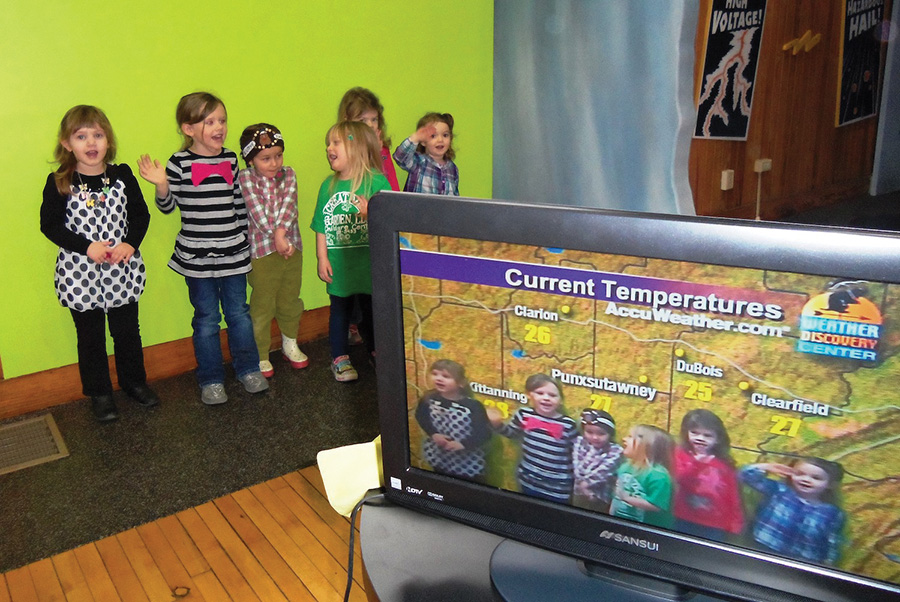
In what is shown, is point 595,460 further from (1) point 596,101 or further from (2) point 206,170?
(1) point 596,101

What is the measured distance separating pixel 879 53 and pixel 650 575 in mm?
4944

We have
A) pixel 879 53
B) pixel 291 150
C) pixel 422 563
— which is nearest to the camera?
pixel 422 563

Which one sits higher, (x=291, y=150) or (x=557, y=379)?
(x=291, y=150)

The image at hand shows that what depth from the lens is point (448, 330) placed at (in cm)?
104

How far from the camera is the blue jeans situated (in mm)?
3252

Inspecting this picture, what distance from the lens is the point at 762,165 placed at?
450 cm

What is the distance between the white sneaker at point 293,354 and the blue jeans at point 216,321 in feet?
0.88

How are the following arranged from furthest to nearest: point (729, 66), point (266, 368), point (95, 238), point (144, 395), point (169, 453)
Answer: point (729, 66)
point (266, 368)
point (144, 395)
point (95, 238)
point (169, 453)

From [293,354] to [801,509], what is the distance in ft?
9.62

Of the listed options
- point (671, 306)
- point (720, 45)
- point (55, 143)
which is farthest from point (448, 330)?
point (720, 45)

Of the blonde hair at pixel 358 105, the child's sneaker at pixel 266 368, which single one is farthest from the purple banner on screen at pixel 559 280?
the blonde hair at pixel 358 105

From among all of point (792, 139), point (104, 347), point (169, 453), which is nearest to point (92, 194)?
point (104, 347)

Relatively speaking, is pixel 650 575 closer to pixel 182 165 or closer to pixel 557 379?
pixel 557 379

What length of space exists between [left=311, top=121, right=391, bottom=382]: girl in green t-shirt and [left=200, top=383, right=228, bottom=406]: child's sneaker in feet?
1.56
